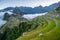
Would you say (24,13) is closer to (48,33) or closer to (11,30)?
(11,30)

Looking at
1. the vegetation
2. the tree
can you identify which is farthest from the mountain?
the tree

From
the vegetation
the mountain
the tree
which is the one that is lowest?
the vegetation

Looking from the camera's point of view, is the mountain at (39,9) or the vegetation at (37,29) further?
the mountain at (39,9)

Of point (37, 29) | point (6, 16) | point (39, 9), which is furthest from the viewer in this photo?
point (6, 16)

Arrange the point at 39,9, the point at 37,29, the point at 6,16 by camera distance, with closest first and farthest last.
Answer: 1. the point at 37,29
2. the point at 39,9
3. the point at 6,16

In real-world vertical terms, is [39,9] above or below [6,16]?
below

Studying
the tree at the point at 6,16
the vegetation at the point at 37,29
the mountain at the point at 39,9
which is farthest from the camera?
the tree at the point at 6,16

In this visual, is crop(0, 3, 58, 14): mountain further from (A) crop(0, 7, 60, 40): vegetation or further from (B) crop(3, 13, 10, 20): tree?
(B) crop(3, 13, 10, 20): tree

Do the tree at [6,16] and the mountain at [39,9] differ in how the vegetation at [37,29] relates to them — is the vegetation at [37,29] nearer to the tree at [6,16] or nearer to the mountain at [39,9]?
the tree at [6,16]

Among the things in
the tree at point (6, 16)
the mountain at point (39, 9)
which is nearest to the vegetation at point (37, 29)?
the tree at point (6, 16)

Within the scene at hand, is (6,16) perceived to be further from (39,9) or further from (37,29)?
(37,29)

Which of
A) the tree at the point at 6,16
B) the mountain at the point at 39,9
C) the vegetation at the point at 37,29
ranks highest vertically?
the tree at the point at 6,16

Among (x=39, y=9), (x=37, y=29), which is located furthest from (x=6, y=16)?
(x=37, y=29)
